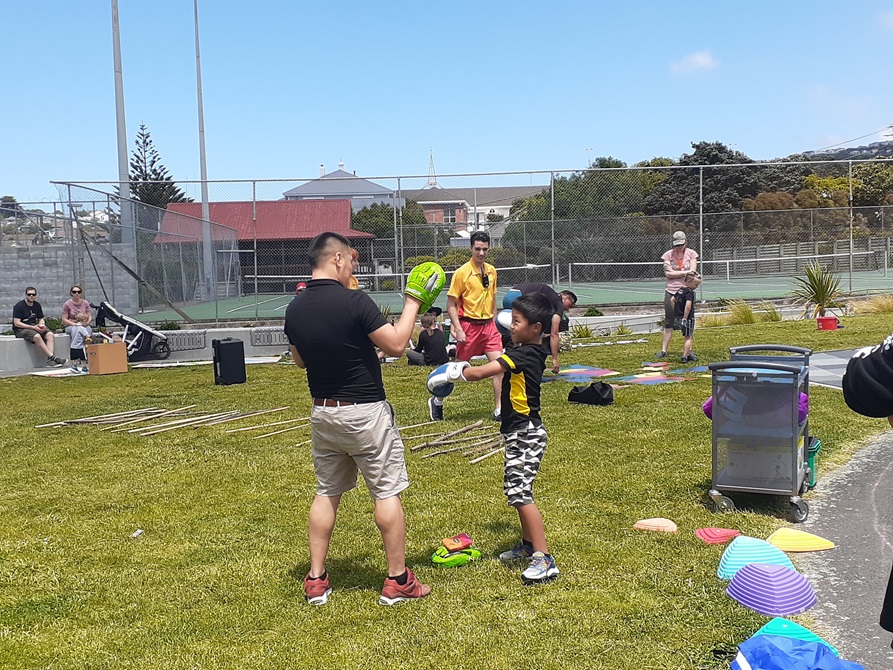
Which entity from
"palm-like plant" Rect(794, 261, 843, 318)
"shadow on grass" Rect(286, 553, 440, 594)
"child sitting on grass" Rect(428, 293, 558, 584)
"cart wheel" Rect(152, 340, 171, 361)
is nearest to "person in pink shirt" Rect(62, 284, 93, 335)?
"cart wheel" Rect(152, 340, 171, 361)

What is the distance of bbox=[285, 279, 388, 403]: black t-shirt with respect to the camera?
15.0 ft

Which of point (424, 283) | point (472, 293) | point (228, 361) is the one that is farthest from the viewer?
point (228, 361)

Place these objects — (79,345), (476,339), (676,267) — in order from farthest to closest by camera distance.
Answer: (79,345), (676,267), (476,339)

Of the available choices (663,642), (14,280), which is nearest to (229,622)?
(663,642)

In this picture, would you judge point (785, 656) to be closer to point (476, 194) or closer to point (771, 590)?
point (771, 590)

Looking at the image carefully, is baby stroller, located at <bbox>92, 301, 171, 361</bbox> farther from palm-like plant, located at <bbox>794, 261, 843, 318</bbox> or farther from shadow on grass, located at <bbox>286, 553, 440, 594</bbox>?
palm-like plant, located at <bbox>794, 261, 843, 318</bbox>

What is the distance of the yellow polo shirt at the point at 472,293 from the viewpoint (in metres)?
9.43

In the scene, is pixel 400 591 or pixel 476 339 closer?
pixel 400 591

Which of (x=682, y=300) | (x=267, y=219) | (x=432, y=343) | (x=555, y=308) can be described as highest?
(x=267, y=219)

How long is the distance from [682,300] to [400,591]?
9886 millimetres

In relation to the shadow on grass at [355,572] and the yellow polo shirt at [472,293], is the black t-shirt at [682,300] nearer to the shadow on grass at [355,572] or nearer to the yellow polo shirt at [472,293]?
the yellow polo shirt at [472,293]

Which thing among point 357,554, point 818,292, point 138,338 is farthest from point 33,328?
point 818,292

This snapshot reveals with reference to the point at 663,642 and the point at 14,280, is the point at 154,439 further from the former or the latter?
the point at 14,280

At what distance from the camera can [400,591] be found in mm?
4684
